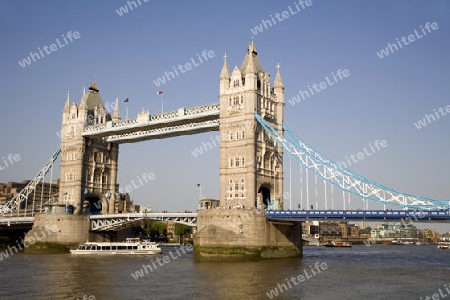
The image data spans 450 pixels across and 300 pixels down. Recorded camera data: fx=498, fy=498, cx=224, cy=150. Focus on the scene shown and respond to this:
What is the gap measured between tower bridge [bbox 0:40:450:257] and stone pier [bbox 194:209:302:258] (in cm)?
12

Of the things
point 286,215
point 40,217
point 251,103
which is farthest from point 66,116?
point 286,215

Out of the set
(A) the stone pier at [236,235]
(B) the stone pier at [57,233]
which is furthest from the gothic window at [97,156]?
(A) the stone pier at [236,235]

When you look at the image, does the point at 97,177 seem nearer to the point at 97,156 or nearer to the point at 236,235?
the point at 97,156

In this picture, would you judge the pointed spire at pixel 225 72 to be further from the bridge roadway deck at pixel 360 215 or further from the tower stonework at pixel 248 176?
the bridge roadway deck at pixel 360 215

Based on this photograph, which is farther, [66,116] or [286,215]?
[66,116]

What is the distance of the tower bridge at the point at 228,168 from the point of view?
2315 inches

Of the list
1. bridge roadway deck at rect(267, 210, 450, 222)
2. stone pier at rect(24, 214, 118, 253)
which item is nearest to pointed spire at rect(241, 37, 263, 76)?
bridge roadway deck at rect(267, 210, 450, 222)

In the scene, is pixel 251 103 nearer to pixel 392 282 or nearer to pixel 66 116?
pixel 392 282

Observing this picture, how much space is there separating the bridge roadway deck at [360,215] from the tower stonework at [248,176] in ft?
8.76

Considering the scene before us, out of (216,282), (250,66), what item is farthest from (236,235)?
(250,66)

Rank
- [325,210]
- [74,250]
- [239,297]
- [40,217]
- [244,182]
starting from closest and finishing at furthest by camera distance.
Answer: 1. [239,297]
2. [325,210]
3. [244,182]
4. [74,250]
5. [40,217]

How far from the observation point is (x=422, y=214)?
169ft

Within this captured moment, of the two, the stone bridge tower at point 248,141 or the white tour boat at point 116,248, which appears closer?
the stone bridge tower at point 248,141

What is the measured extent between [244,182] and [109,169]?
35.2 meters
